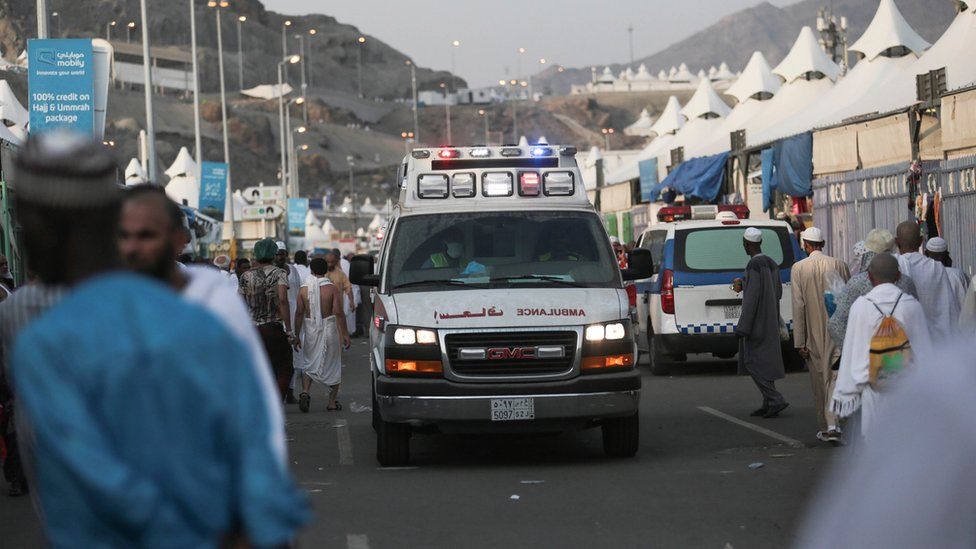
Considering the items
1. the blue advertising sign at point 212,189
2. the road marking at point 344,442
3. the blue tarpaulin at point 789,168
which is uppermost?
the blue advertising sign at point 212,189

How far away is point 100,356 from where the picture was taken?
306 cm

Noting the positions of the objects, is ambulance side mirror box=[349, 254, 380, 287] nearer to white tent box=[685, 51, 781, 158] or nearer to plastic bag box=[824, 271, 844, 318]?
plastic bag box=[824, 271, 844, 318]

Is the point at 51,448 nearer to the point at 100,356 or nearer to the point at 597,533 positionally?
the point at 100,356

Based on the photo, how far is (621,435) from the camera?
11891 millimetres

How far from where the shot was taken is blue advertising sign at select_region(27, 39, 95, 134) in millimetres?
18922

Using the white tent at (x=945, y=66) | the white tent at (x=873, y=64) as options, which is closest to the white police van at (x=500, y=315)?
the white tent at (x=945, y=66)

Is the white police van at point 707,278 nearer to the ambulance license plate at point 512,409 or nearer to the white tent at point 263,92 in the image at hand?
the ambulance license plate at point 512,409

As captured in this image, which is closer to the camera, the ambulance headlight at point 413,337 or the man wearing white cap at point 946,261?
the ambulance headlight at point 413,337

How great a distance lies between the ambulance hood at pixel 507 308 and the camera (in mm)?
11344

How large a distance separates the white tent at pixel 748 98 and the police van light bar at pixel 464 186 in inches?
936

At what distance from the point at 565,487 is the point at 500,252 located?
2.35m

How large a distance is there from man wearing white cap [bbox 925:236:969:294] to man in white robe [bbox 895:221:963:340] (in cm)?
5

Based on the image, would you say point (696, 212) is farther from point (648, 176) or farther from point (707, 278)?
point (648, 176)

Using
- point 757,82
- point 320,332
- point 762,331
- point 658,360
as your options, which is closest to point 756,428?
point 762,331
